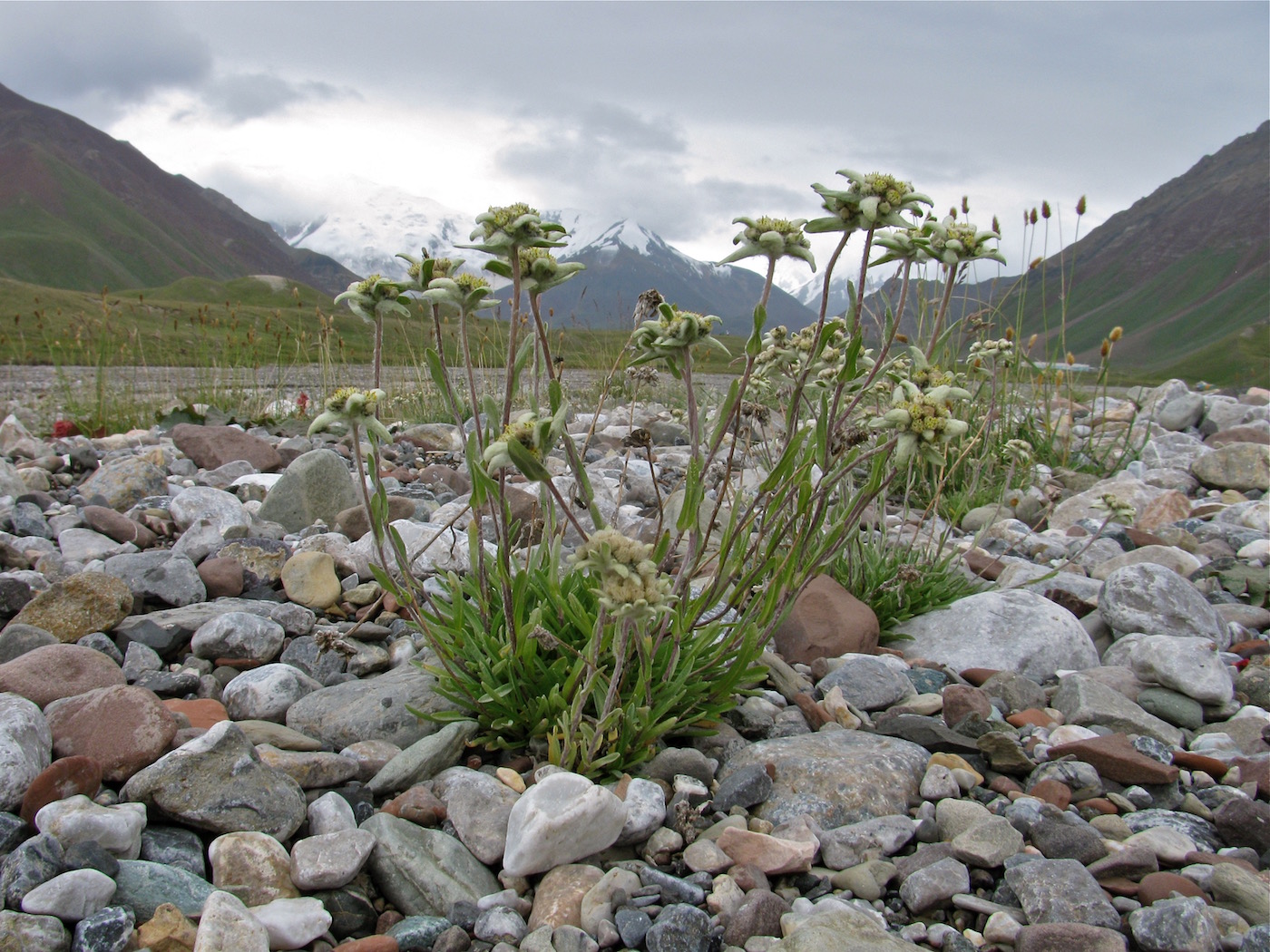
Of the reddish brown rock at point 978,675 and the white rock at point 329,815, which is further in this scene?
the reddish brown rock at point 978,675

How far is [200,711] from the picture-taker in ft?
9.77

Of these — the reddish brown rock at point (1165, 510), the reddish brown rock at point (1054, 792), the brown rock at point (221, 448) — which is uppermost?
the brown rock at point (221, 448)

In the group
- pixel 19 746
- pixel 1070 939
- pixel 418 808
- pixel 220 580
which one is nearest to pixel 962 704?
pixel 1070 939

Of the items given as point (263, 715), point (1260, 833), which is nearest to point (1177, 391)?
point (1260, 833)

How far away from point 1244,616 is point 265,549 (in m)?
5.70

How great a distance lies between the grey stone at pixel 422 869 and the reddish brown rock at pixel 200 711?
0.96m

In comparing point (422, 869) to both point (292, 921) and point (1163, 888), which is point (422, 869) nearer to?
point (292, 921)

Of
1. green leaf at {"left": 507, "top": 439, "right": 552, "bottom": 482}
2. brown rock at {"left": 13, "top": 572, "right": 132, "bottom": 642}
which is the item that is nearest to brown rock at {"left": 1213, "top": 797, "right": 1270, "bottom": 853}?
green leaf at {"left": 507, "top": 439, "right": 552, "bottom": 482}

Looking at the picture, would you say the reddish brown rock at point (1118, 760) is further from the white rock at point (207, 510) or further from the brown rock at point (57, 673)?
the white rock at point (207, 510)

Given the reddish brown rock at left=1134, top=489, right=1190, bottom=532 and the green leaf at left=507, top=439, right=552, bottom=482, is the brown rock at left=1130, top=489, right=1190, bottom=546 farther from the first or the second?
the green leaf at left=507, top=439, right=552, bottom=482

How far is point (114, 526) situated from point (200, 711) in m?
2.75

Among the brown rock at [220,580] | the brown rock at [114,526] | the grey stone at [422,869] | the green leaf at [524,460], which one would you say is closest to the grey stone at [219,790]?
the grey stone at [422,869]

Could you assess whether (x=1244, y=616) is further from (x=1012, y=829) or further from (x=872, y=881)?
(x=872, y=881)

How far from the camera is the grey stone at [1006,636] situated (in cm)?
393
